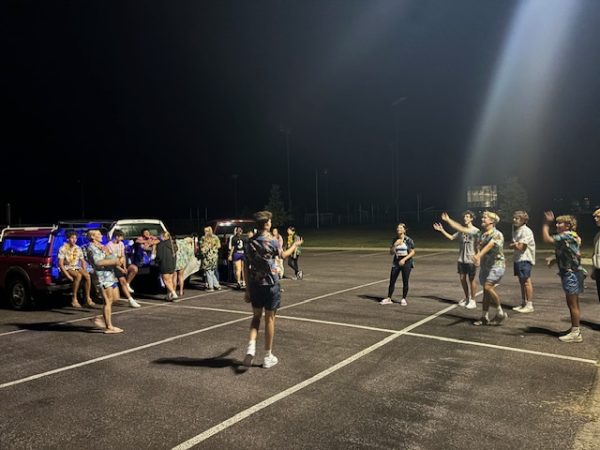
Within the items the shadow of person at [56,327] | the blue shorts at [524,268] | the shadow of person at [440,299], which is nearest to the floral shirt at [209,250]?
the shadow of person at [56,327]

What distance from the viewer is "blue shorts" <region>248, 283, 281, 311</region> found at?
18.7 ft

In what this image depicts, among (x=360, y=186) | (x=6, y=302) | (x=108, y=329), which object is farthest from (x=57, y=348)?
(x=360, y=186)

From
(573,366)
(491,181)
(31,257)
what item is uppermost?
(491,181)

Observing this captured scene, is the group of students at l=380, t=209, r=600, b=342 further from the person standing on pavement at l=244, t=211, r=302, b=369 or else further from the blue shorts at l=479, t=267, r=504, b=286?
the person standing on pavement at l=244, t=211, r=302, b=369

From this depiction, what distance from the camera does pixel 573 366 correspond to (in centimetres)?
576

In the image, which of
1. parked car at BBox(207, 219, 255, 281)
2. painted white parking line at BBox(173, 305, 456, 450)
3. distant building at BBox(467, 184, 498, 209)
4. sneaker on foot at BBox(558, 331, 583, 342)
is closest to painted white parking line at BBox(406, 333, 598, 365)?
painted white parking line at BBox(173, 305, 456, 450)

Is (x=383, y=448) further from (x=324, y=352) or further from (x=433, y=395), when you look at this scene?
(x=324, y=352)

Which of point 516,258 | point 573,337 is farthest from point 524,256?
point 573,337

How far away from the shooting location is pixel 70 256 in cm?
1020

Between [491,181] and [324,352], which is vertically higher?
[491,181]

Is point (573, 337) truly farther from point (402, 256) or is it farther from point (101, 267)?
point (101, 267)

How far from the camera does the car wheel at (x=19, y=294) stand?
33.6ft

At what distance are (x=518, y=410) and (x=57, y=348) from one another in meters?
5.97

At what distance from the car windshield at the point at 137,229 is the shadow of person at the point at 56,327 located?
394 cm
